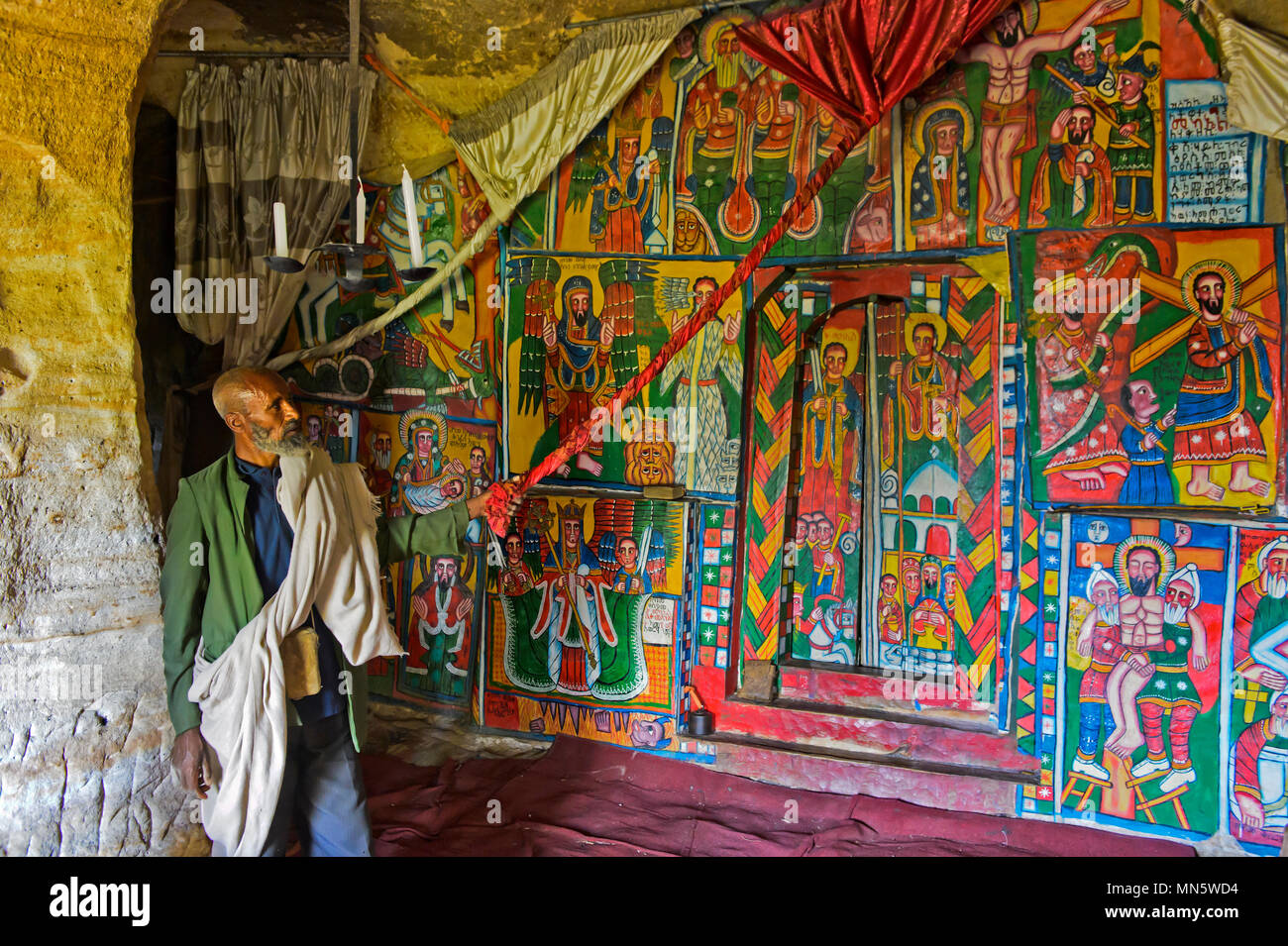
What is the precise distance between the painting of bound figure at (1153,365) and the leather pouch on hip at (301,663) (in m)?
3.02

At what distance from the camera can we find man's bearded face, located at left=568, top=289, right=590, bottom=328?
4557mm

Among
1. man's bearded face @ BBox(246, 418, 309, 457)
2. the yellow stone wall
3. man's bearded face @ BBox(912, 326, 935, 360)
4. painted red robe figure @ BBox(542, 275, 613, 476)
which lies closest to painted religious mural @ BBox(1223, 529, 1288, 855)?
man's bearded face @ BBox(912, 326, 935, 360)

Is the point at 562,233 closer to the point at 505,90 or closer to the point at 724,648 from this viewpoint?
the point at 505,90

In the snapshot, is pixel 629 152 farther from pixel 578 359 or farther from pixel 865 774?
pixel 865 774

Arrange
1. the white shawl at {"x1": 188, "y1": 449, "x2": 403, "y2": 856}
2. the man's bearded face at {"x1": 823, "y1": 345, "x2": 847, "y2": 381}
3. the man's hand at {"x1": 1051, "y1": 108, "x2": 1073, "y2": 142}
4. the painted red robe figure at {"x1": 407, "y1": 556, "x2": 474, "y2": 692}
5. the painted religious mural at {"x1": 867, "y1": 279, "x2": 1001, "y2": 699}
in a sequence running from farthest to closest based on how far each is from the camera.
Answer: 1. the painted red robe figure at {"x1": 407, "y1": 556, "x2": 474, "y2": 692}
2. the man's bearded face at {"x1": 823, "y1": 345, "x2": 847, "y2": 381}
3. the painted religious mural at {"x1": 867, "y1": 279, "x2": 1001, "y2": 699}
4. the man's hand at {"x1": 1051, "y1": 108, "x2": 1073, "y2": 142}
5. the white shawl at {"x1": 188, "y1": 449, "x2": 403, "y2": 856}

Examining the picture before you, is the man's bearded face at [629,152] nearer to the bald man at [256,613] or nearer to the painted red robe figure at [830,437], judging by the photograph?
the painted red robe figure at [830,437]

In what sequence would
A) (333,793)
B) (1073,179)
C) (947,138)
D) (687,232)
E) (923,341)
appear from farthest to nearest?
(687,232) → (923,341) → (947,138) → (1073,179) → (333,793)

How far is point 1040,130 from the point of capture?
12.3ft

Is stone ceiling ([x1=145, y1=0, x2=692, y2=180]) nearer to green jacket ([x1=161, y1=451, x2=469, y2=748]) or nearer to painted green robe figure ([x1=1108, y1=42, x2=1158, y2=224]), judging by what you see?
painted green robe figure ([x1=1108, y1=42, x2=1158, y2=224])

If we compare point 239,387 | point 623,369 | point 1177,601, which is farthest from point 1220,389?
point 239,387

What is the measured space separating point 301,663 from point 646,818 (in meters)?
1.98

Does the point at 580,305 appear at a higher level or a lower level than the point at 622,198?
lower

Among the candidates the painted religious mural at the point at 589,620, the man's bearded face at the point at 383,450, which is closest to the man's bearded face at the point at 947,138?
the painted religious mural at the point at 589,620

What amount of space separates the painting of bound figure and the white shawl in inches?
113
